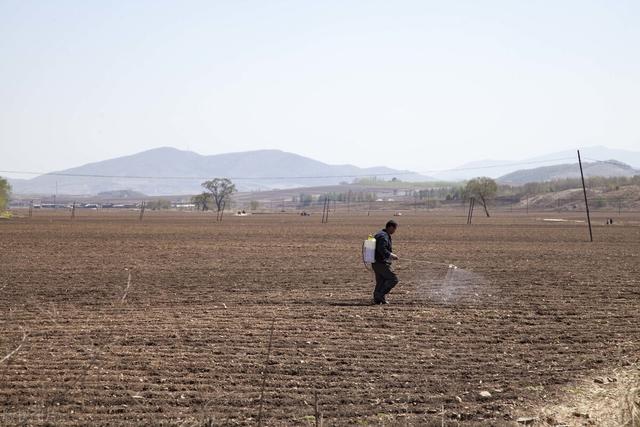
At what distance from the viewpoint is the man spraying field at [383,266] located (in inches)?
642

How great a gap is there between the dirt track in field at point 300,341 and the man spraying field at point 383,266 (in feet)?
1.17

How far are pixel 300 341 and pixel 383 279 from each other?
4431mm

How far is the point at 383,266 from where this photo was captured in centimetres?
1634

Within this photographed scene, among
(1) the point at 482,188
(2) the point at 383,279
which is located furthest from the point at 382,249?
(1) the point at 482,188

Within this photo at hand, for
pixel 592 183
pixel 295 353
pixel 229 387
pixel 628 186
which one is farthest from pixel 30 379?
pixel 592 183

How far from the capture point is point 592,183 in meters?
169

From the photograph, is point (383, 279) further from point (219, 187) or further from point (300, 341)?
point (219, 187)

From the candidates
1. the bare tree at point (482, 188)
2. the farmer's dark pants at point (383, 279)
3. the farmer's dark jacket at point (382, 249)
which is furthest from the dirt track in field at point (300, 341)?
the bare tree at point (482, 188)

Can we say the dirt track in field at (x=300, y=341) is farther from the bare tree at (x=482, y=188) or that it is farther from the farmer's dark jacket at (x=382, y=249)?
the bare tree at (x=482, y=188)

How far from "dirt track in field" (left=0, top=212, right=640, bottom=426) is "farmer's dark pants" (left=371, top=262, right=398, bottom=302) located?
0.32 m

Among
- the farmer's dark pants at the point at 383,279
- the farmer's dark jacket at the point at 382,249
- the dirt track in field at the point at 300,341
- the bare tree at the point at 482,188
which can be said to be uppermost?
the bare tree at the point at 482,188

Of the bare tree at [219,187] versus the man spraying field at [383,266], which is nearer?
the man spraying field at [383,266]

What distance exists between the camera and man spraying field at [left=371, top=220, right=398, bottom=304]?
16.3 meters

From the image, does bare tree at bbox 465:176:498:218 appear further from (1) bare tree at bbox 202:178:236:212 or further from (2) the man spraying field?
(2) the man spraying field
